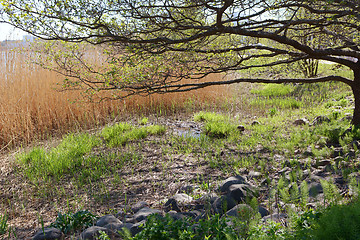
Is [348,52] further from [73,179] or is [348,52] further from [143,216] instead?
[73,179]

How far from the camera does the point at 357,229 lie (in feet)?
4.89

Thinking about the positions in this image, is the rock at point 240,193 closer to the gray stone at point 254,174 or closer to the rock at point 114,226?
the gray stone at point 254,174

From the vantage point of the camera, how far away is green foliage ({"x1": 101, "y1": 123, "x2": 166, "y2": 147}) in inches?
191

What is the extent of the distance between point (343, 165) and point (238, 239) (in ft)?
6.71

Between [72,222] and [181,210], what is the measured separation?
997 mm

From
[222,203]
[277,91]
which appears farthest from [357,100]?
[277,91]

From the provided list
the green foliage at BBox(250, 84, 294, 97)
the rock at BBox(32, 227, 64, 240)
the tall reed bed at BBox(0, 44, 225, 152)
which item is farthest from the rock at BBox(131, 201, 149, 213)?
the green foliage at BBox(250, 84, 294, 97)

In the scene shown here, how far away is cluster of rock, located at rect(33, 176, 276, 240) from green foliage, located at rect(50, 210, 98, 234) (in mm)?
60

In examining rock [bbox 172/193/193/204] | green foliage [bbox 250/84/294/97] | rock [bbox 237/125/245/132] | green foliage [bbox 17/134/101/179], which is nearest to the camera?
rock [bbox 172/193/193/204]

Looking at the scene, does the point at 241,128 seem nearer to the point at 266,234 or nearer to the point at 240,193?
the point at 240,193

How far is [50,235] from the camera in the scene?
242cm

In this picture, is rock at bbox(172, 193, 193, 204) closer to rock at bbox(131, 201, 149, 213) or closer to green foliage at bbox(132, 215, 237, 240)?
rock at bbox(131, 201, 149, 213)

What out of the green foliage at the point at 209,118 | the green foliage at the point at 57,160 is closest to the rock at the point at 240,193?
the green foliage at the point at 57,160

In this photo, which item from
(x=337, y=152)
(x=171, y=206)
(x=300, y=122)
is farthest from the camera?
(x=300, y=122)
